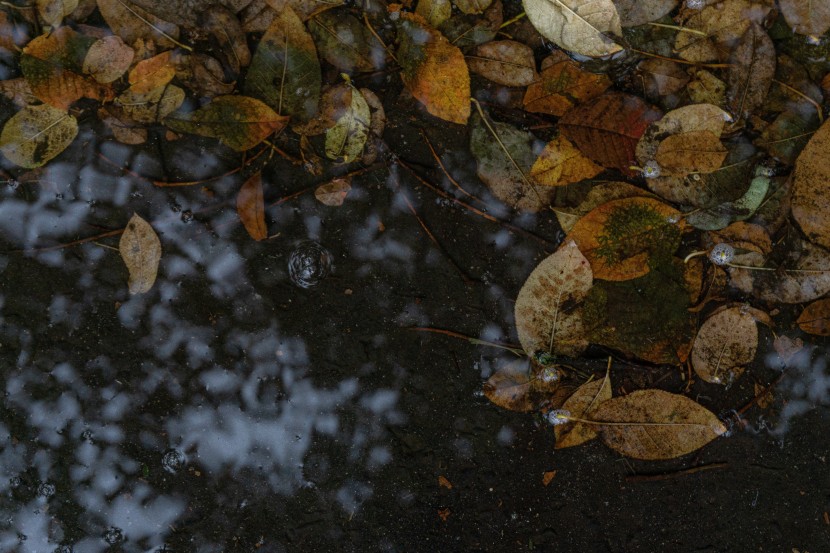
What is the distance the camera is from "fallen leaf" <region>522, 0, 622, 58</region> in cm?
173

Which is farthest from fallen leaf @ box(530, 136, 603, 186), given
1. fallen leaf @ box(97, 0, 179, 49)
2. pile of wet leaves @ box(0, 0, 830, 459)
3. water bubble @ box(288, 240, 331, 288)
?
fallen leaf @ box(97, 0, 179, 49)

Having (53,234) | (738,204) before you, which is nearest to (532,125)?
(738,204)

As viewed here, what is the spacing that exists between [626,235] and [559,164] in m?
0.34

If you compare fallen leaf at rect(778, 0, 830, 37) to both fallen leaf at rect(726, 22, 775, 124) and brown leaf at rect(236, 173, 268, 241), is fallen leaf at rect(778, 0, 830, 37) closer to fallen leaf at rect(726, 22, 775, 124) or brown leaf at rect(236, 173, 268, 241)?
fallen leaf at rect(726, 22, 775, 124)

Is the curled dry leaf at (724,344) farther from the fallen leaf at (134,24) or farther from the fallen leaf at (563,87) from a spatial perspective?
the fallen leaf at (134,24)

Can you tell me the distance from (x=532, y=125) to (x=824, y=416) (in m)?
1.50

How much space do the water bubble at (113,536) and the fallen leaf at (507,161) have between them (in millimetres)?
1800

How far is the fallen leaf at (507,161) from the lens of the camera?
1.84m

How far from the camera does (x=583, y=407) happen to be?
186cm

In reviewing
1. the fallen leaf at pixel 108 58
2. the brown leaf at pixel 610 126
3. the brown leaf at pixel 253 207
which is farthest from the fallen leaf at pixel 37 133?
the brown leaf at pixel 610 126

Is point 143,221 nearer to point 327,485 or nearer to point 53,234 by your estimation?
point 53,234

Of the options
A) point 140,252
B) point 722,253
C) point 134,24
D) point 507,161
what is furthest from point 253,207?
point 722,253

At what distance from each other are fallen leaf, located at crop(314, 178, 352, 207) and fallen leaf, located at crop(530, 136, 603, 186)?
0.66 meters

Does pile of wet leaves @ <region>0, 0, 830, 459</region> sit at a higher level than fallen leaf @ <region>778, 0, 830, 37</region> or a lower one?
lower
